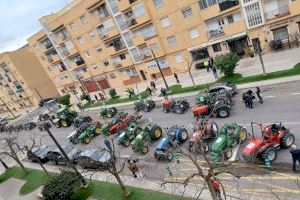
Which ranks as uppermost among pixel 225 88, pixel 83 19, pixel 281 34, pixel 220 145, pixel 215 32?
pixel 83 19

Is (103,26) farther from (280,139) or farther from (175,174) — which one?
(280,139)

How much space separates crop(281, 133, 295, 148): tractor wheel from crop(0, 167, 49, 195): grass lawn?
18.4m

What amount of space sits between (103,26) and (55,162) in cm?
2384

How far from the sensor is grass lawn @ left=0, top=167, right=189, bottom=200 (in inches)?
680

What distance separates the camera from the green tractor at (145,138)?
74.4 feet

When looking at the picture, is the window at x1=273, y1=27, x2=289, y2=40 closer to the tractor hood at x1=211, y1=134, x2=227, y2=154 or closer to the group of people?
the group of people

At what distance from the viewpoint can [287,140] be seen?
1620cm

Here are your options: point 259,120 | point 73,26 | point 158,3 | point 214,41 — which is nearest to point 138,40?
point 158,3

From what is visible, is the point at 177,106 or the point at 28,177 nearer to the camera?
the point at 177,106

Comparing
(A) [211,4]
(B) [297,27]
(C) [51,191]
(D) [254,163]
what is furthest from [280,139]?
(A) [211,4]

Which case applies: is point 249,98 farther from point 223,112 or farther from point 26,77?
point 26,77

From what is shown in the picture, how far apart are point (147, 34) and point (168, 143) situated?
76.5ft

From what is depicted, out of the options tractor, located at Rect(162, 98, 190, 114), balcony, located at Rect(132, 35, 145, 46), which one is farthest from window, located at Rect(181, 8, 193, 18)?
tractor, located at Rect(162, 98, 190, 114)

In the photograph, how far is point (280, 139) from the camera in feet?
52.7
